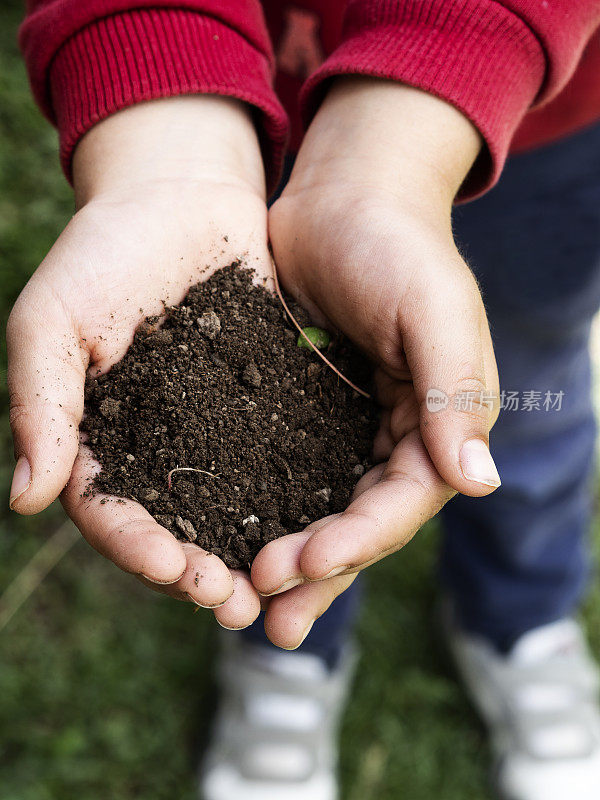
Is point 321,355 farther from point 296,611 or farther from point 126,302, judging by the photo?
point 296,611

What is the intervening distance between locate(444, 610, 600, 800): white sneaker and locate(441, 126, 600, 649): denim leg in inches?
3.8

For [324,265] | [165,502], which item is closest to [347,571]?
[165,502]

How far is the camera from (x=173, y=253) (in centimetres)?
181

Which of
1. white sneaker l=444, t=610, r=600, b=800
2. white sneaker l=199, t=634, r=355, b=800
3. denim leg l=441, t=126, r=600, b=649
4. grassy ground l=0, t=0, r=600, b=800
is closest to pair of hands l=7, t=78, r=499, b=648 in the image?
denim leg l=441, t=126, r=600, b=649

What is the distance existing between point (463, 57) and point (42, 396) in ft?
4.18

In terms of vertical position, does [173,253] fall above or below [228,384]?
above

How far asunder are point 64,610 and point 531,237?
232cm

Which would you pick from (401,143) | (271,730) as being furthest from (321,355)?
(271,730)

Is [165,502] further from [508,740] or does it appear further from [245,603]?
[508,740]

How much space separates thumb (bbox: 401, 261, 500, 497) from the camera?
4.80 ft

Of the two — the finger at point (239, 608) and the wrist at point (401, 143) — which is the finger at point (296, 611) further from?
the wrist at point (401, 143)

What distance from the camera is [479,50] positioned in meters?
1.76

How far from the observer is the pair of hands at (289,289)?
147cm

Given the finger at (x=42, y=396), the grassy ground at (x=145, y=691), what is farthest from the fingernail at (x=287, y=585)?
the grassy ground at (x=145, y=691)
